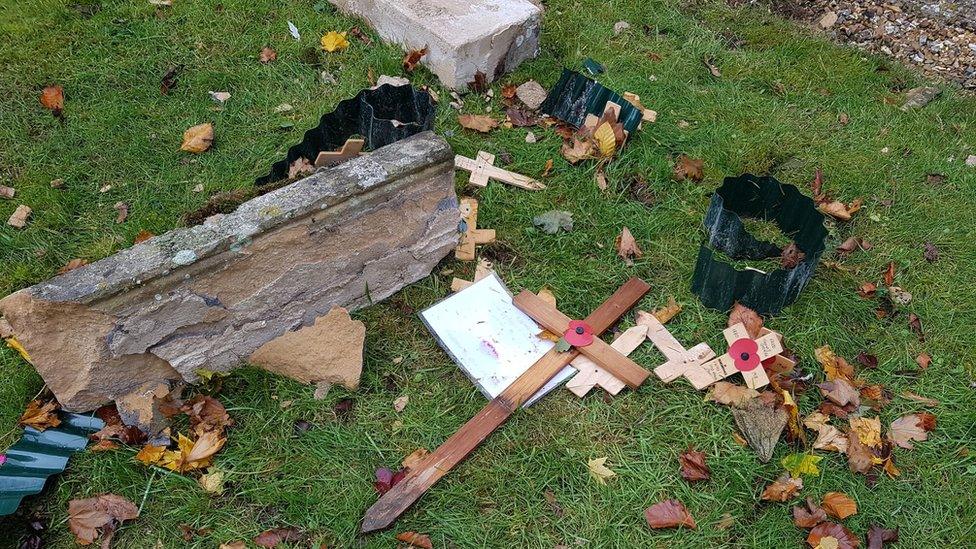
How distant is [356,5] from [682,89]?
2249 mm

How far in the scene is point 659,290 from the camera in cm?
333

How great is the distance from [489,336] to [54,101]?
10.2 feet

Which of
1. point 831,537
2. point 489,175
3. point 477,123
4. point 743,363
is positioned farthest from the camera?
point 477,123

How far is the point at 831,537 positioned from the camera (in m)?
2.46

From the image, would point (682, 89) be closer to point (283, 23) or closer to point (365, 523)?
point (283, 23)

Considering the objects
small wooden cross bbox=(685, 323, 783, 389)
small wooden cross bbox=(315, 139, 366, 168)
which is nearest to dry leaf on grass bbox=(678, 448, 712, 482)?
small wooden cross bbox=(685, 323, 783, 389)

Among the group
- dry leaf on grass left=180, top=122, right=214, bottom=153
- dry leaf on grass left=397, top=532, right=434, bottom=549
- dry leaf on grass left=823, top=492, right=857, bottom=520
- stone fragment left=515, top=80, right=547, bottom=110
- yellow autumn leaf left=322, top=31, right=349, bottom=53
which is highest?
yellow autumn leaf left=322, top=31, right=349, bottom=53

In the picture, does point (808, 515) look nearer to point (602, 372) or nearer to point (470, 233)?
point (602, 372)

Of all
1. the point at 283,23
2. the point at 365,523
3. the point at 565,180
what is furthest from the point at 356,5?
the point at 365,523

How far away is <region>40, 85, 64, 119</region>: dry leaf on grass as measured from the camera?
4074mm

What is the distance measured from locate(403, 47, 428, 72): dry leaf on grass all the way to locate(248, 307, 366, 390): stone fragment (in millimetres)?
2043

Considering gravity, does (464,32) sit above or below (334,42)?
above

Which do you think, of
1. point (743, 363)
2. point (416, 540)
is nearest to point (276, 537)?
point (416, 540)

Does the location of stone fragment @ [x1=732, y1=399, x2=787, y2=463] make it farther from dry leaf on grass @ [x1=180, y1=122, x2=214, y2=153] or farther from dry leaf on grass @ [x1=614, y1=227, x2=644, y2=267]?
dry leaf on grass @ [x1=180, y1=122, x2=214, y2=153]
